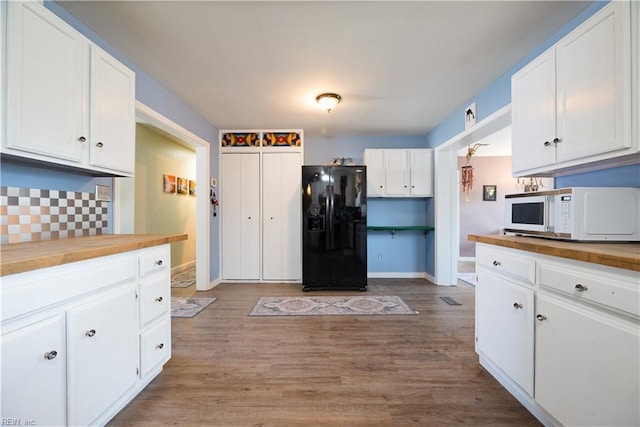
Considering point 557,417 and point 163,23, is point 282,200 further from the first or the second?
point 557,417

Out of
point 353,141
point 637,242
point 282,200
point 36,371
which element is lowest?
point 36,371

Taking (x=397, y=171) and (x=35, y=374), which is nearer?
(x=35, y=374)

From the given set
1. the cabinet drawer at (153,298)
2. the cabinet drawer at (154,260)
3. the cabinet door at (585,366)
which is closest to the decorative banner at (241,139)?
the cabinet drawer at (154,260)

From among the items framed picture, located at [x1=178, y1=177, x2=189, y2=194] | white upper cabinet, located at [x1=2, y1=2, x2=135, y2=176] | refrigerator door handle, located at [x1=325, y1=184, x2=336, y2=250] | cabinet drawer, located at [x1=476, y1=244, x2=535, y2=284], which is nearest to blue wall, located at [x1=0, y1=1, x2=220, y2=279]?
white upper cabinet, located at [x1=2, y1=2, x2=135, y2=176]

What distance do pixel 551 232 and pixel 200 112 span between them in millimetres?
3628

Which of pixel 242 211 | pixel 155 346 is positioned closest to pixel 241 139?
pixel 242 211

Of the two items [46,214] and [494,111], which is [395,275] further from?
[46,214]

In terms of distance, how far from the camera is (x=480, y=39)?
1.82 metres

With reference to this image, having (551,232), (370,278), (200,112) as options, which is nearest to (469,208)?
(370,278)

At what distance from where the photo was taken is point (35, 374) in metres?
0.90

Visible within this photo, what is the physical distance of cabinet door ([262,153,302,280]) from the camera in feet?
12.6

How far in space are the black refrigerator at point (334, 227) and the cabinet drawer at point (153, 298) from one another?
6.59 feet

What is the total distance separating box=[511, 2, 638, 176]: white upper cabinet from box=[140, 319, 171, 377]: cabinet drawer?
8.58 feet

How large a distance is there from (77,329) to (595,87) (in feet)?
8.68
